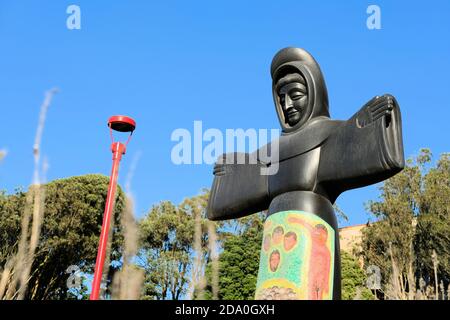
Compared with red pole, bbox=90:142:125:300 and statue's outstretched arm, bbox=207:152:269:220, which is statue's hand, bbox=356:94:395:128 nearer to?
statue's outstretched arm, bbox=207:152:269:220

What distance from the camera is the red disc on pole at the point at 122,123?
4976 millimetres

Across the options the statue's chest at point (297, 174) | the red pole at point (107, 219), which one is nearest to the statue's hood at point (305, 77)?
the statue's chest at point (297, 174)

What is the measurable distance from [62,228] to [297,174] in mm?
13580

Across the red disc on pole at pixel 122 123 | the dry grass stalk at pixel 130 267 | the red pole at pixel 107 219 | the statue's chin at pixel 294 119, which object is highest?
the statue's chin at pixel 294 119

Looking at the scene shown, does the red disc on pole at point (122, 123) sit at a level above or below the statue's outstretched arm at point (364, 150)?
above

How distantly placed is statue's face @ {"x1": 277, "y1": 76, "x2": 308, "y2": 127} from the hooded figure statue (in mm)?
10

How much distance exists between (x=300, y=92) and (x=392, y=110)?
1.17 m

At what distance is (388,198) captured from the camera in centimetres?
1992

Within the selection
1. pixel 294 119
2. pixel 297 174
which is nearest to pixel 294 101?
pixel 294 119

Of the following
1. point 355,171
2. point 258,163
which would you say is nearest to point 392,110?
point 355,171

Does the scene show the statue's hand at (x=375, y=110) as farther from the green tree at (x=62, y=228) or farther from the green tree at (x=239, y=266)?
the green tree at (x=239, y=266)

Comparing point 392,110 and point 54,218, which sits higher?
point 54,218

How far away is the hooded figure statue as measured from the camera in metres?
4.23
